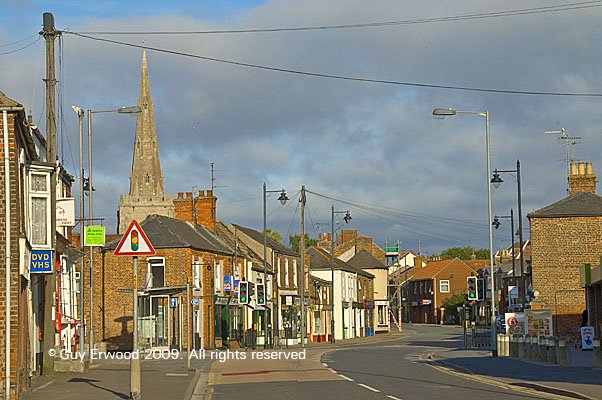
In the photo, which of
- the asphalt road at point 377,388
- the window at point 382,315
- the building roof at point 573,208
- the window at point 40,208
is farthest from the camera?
the window at point 382,315

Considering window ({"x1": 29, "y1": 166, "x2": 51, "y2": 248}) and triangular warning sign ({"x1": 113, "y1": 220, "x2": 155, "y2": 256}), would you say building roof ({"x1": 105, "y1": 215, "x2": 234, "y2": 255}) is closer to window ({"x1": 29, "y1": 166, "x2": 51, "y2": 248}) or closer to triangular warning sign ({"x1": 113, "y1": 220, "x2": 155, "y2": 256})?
window ({"x1": 29, "y1": 166, "x2": 51, "y2": 248})

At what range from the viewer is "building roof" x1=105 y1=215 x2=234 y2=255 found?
2180 inches

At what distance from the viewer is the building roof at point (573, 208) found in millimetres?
51562

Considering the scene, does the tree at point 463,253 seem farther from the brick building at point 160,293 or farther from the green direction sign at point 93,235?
the green direction sign at point 93,235

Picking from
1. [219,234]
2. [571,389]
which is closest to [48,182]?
[571,389]

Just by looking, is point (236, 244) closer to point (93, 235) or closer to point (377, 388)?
point (93, 235)

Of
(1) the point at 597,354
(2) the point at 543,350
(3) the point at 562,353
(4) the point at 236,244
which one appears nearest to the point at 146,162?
(4) the point at 236,244

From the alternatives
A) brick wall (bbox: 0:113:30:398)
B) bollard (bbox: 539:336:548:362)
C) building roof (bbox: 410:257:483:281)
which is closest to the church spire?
building roof (bbox: 410:257:483:281)

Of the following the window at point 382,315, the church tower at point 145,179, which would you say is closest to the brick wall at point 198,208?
the window at point 382,315

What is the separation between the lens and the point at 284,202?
61156mm

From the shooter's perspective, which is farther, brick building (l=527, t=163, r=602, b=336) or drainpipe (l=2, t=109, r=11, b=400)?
brick building (l=527, t=163, r=602, b=336)

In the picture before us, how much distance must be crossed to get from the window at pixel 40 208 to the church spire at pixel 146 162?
95.0 metres

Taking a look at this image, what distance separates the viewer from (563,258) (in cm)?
5166

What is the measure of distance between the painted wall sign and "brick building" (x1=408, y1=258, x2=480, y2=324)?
108m
